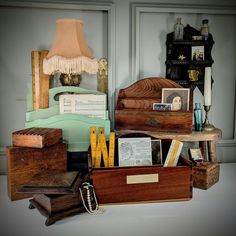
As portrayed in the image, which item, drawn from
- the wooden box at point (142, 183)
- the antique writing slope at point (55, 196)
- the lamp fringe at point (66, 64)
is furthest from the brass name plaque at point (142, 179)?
the lamp fringe at point (66, 64)

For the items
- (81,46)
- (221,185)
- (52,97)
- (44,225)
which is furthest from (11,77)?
(221,185)

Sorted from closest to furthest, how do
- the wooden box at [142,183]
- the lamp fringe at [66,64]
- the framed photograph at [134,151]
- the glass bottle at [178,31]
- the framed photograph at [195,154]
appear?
the wooden box at [142,183], the framed photograph at [134,151], the lamp fringe at [66,64], the framed photograph at [195,154], the glass bottle at [178,31]

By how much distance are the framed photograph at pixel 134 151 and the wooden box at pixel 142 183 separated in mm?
63

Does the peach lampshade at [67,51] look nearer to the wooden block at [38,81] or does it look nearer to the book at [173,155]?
the wooden block at [38,81]

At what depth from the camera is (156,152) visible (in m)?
1.45

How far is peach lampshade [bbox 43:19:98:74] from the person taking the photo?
1495mm

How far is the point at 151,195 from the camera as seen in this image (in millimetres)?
1318

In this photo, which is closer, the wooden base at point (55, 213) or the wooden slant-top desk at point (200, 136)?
the wooden base at point (55, 213)

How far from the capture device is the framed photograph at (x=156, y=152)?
1433mm

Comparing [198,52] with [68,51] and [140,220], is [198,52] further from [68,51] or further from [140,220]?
[140,220]

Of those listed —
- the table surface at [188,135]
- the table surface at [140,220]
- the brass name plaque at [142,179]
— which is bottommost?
the table surface at [140,220]

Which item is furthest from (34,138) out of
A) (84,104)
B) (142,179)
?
(142,179)

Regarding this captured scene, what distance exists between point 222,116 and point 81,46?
3.32 ft

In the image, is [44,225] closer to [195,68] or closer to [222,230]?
[222,230]
